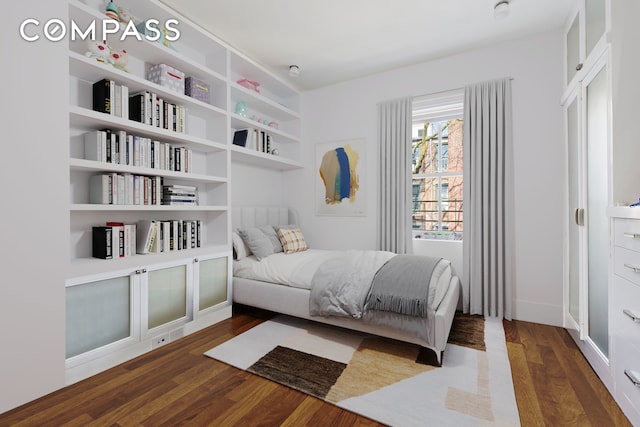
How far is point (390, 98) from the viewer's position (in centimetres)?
360

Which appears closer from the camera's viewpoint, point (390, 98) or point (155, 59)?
point (155, 59)

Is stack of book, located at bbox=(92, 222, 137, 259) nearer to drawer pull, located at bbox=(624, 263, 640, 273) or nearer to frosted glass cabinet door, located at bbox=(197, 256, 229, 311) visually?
frosted glass cabinet door, located at bbox=(197, 256, 229, 311)

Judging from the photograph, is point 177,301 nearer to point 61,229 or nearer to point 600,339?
point 61,229

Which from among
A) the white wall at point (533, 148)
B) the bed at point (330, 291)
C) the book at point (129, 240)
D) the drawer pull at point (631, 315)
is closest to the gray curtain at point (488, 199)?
the white wall at point (533, 148)

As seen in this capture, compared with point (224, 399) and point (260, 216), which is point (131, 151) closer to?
point (260, 216)

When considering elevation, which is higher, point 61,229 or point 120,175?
point 120,175

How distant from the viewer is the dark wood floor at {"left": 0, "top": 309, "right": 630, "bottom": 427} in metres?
1.49

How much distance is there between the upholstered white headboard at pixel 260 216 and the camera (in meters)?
3.43

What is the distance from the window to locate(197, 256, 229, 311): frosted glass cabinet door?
2255 millimetres

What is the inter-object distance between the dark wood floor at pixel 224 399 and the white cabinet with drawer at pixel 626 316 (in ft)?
0.45

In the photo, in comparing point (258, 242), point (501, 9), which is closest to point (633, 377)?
point (501, 9)

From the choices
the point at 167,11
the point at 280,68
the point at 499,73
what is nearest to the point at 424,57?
the point at 499,73

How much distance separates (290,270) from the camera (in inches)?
107

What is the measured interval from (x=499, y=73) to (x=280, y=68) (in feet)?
7.84
